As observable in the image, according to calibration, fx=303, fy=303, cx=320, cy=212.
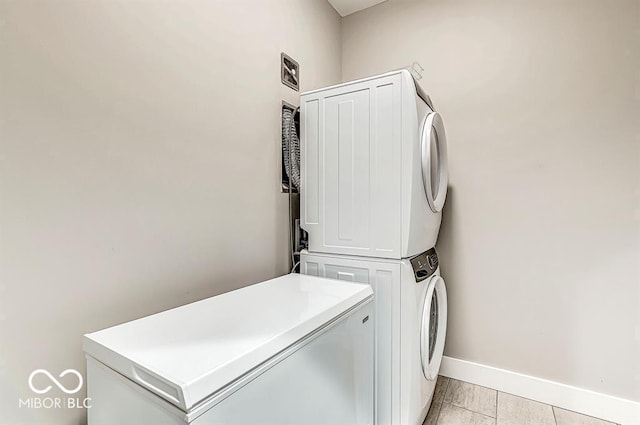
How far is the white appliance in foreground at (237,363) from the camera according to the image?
0.61 m

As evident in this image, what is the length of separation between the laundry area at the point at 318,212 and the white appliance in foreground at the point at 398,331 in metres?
0.01

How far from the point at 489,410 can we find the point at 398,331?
0.92 meters

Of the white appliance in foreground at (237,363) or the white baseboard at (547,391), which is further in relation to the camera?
the white baseboard at (547,391)

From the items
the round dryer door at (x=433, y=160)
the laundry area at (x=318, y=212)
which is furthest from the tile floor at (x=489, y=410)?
the round dryer door at (x=433, y=160)

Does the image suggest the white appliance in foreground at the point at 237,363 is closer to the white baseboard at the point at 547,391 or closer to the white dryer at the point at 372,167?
the white dryer at the point at 372,167

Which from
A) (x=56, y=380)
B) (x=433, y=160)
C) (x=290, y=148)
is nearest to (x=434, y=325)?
(x=433, y=160)

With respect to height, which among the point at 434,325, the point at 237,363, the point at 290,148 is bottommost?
the point at 434,325

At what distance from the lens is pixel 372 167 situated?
1401 millimetres

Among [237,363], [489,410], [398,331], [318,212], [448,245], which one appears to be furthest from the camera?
[448,245]

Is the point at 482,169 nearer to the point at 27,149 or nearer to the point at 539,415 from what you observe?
the point at 539,415

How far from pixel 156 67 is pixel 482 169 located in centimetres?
183

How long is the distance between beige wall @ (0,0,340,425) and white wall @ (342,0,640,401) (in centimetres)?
126

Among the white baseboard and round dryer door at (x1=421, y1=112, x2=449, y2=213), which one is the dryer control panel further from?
the white baseboard

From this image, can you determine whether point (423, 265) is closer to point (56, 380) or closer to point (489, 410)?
point (489, 410)
